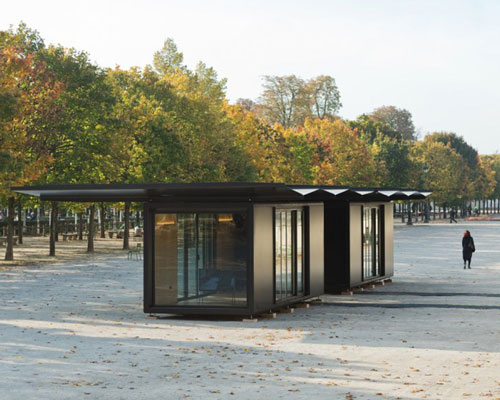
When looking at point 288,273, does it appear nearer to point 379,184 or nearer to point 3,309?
point 3,309

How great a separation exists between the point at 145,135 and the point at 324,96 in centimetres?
Result: 6500

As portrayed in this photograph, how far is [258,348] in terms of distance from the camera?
→ 15.6m

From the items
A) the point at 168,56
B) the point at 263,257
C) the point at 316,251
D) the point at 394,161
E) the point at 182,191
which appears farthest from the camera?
the point at 394,161

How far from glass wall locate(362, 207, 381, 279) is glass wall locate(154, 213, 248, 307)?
8.80 meters

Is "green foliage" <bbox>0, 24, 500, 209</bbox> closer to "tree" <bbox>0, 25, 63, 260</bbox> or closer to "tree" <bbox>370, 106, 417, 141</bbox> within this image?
"tree" <bbox>0, 25, 63, 260</bbox>

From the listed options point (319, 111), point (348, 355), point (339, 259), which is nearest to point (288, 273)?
point (339, 259)

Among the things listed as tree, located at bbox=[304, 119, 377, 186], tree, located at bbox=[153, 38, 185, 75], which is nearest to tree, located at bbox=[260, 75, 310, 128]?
tree, located at bbox=[304, 119, 377, 186]

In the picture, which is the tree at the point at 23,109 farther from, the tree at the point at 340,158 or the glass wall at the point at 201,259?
the tree at the point at 340,158

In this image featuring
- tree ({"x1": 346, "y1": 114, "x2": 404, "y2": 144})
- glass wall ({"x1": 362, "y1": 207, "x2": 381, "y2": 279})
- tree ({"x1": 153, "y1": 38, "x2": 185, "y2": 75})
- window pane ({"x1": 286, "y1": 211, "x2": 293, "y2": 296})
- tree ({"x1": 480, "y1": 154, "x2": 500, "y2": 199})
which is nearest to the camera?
window pane ({"x1": 286, "y1": 211, "x2": 293, "y2": 296})

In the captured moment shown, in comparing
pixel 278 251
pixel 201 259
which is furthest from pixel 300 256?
pixel 201 259

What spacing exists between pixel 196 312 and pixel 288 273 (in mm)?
3144

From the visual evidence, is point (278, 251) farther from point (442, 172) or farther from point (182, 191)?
point (442, 172)

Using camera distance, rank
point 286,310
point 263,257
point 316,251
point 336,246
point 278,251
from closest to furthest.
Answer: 1. point 263,257
2. point 278,251
3. point 286,310
4. point 316,251
5. point 336,246

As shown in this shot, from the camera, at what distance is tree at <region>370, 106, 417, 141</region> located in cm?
14200
